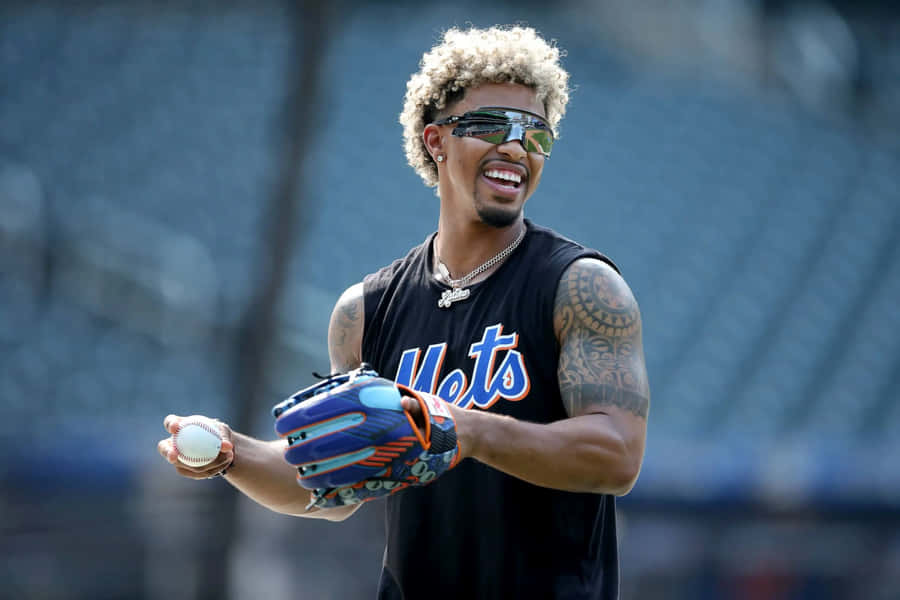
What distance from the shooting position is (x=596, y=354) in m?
2.51

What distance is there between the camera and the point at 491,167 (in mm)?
2867

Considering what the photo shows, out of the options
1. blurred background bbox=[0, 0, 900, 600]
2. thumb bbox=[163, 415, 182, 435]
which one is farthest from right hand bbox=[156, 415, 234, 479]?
blurred background bbox=[0, 0, 900, 600]

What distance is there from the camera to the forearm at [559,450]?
229 centimetres

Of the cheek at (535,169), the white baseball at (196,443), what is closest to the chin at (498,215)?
the cheek at (535,169)

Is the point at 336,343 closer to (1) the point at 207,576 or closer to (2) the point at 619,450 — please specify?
(2) the point at 619,450

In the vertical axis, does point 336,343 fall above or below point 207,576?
above

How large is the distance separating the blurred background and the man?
4168mm

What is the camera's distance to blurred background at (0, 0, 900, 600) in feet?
26.7

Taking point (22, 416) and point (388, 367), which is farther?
point (22, 416)

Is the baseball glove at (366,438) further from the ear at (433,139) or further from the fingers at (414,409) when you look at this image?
the ear at (433,139)

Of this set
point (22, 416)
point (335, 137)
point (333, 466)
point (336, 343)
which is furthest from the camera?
point (335, 137)

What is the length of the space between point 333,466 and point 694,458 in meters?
7.94

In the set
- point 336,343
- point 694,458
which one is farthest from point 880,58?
point 336,343

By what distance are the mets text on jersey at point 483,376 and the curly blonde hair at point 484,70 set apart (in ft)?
2.31
